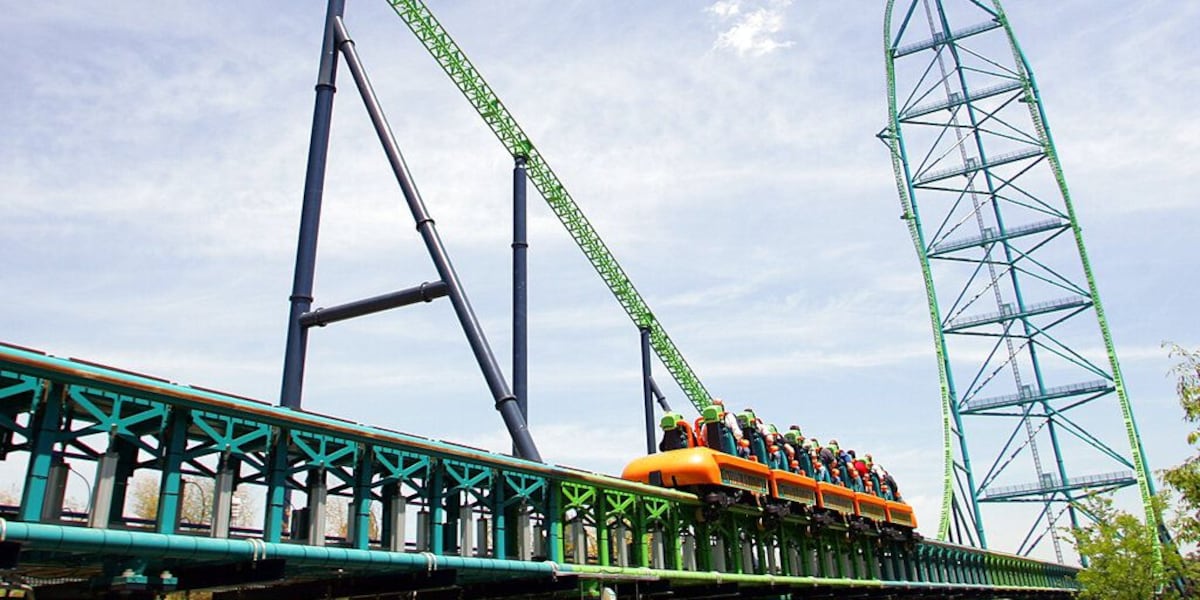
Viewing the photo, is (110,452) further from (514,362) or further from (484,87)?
(484,87)

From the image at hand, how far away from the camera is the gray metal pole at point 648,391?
36281mm

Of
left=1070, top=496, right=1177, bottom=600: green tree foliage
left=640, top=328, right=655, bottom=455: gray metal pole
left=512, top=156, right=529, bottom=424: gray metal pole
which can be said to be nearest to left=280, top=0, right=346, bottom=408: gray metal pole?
left=512, top=156, right=529, bottom=424: gray metal pole

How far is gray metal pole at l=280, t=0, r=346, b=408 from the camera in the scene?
72.8ft

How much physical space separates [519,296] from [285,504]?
14194mm

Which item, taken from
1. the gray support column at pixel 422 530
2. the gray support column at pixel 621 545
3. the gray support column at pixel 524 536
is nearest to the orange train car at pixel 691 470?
the gray support column at pixel 621 545

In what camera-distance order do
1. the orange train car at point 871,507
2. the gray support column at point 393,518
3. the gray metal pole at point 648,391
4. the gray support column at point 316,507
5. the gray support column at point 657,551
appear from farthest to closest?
1. the gray metal pole at point 648,391
2. the orange train car at point 871,507
3. the gray support column at point 657,551
4. the gray support column at point 393,518
5. the gray support column at point 316,507

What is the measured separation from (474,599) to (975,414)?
129ft

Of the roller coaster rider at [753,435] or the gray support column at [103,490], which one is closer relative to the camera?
the gray support column at [103,490]

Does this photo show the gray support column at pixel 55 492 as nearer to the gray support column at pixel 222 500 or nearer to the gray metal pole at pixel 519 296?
the gray support column at pixel 222 500

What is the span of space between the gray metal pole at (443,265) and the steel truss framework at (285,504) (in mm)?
3489

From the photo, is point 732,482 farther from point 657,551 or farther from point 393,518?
point 393,518

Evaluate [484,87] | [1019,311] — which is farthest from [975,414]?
[484,87]

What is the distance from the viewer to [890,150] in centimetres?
5422

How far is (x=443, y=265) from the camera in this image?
965 inches
